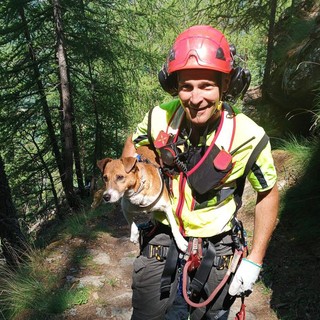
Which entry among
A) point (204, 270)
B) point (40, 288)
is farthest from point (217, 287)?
point (40, 288)

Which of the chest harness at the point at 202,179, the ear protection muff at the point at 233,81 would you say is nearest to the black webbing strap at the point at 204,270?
the chest harness at the point at 202,179

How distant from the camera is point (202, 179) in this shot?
2.06m

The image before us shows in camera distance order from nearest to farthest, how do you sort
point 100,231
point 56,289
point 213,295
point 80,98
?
point 213,295 < point 56,289 < point 100,231 < point 80,98

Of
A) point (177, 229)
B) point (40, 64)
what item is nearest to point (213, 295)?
point (177, 229)

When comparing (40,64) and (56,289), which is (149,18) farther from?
(56,289)

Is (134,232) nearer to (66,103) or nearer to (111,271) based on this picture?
(111,271)

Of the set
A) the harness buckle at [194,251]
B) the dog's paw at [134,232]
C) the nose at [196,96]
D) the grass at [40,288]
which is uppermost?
the nose at [196,96]

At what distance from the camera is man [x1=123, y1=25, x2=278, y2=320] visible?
6.54ft

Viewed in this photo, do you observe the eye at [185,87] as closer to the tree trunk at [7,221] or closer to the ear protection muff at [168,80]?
the ear protection muff at [168,80]

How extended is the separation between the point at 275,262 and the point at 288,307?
0.83 m

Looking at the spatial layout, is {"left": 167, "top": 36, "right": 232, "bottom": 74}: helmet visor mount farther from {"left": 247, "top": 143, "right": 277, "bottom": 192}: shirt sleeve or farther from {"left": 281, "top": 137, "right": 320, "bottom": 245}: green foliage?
{"left": 281, "top": 137, "right": 320, "bottom": 245}: green foliage

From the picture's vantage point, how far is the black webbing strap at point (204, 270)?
2.23m

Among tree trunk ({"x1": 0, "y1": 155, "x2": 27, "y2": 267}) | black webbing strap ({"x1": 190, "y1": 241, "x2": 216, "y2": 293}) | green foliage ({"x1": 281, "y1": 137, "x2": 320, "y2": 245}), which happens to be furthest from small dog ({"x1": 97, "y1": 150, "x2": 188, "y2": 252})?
tree trunk ({"x1": 0, "y1": 155, "x2": 27, "y2": 267})

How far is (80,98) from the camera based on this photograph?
13.0 metres
